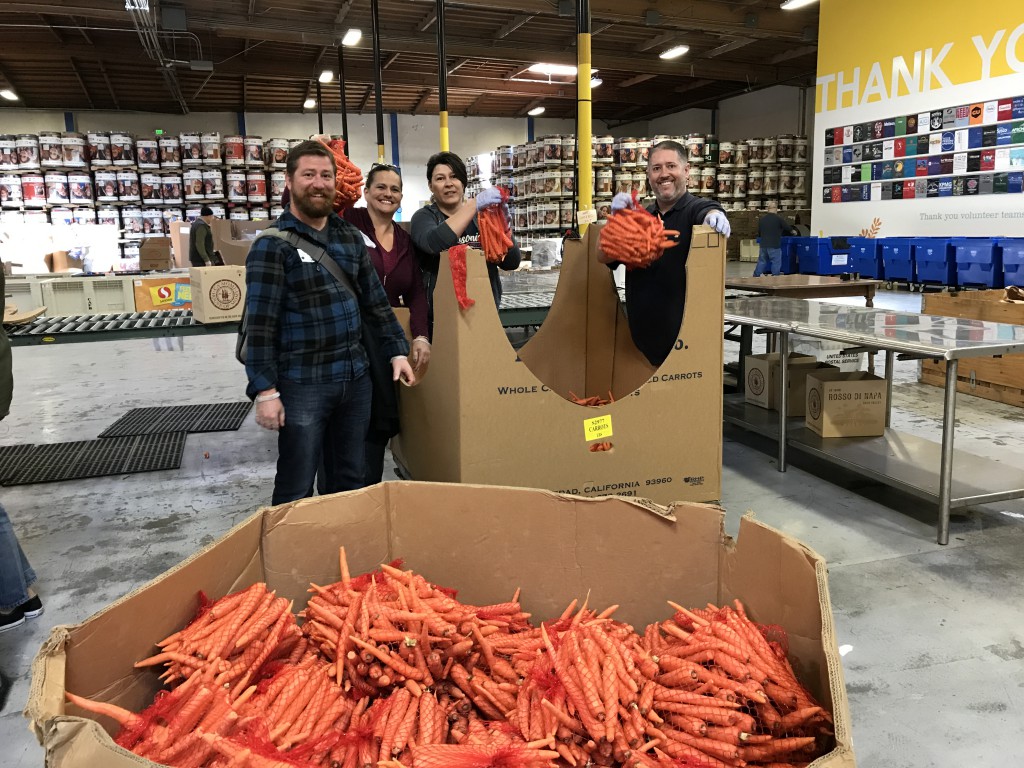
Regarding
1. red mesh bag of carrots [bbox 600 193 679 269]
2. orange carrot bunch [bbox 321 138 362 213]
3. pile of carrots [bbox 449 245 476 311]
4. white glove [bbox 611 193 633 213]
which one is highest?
orange carrot bunch [bbox 321 138 362 213]

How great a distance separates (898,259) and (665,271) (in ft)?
28.2

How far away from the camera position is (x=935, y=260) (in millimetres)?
9758

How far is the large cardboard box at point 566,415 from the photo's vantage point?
2475 mm

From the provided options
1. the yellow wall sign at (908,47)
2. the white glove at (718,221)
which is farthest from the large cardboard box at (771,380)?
the yellow wall sign at (908,47)

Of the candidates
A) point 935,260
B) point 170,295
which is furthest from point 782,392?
point 935,260

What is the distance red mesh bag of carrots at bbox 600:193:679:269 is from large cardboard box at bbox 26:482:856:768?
134 cm

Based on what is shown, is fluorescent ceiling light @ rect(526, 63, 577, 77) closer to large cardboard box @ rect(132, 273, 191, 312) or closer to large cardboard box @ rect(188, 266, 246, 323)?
large cardboard box @ rect(132, 273, 191, 312)

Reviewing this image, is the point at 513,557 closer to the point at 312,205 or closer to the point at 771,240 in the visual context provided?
the point at 312,205

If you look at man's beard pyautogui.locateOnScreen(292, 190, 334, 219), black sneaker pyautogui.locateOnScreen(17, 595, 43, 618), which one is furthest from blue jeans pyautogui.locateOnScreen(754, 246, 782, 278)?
black sneaker pyautogui.locateOnScreen(17, 595, 43, 618)

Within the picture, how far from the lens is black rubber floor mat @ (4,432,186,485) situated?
418cm

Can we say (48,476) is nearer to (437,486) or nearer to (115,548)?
(115,548)

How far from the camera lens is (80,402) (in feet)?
20.1

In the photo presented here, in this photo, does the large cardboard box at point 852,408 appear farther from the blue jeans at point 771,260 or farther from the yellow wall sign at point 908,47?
the blue jeans at point 771,260

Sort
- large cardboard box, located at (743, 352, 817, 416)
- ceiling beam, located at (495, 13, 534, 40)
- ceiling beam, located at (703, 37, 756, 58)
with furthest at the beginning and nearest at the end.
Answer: ceiling beam, located at (703, 37, 756, 58), ceiling beam, located at (495, 13, 534, 40), large cardboard box, located at (743, 352, 817, 416)
